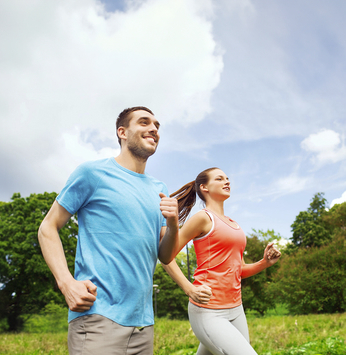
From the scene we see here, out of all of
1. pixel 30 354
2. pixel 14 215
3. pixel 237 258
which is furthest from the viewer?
pixel 14 215

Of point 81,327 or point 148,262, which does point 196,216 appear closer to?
point 148,262

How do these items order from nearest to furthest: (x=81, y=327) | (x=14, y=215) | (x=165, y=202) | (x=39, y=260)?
(x=81, y=327), (x=165, y=202), (x=39, y=260), (x=14, y=215)

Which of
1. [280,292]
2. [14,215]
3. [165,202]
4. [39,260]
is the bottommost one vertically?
[280,292]

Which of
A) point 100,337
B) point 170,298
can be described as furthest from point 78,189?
point 170,298

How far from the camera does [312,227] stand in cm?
3675

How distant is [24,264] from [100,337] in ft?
85.9

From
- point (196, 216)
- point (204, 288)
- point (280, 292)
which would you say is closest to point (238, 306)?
point (204, 288)

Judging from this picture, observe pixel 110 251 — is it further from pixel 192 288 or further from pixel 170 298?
pixel 170 298

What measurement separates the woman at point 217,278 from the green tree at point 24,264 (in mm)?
21967

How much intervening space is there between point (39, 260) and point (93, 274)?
24939 millimetres

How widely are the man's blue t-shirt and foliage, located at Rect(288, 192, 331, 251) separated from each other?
115ft

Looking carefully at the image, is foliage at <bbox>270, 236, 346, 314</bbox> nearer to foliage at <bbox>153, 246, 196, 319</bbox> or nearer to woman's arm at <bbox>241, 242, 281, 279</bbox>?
foliage at <bbox>153, 246, 196, 319</bbox>

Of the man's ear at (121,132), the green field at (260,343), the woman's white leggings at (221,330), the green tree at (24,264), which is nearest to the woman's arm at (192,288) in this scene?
the woman's white leggings at (221,330)

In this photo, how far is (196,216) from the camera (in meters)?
3.46
